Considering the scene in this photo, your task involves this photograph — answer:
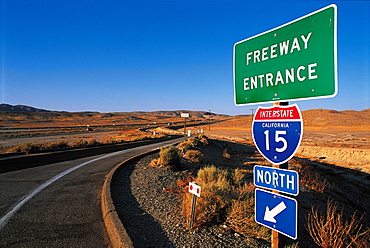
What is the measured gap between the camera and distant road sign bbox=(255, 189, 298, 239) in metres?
1.98

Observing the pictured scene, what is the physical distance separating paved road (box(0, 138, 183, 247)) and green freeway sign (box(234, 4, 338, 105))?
344 cm

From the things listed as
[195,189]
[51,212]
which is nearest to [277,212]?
[195,189]

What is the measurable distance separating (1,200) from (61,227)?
2776 millimetres

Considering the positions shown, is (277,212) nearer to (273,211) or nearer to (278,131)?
(273,211)

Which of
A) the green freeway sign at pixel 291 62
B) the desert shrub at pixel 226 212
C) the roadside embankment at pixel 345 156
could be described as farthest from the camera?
the roadside embankment at pixel 345 156

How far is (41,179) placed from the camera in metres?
8.36

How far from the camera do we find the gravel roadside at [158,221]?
148 inches

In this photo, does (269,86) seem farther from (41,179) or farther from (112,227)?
(41,179)

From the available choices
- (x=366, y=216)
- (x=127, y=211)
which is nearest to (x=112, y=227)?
(x=127, y=211)

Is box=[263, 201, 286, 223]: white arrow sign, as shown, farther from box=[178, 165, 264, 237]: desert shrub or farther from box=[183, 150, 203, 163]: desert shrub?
box=[183, 150, 203, 163]: desert shrub

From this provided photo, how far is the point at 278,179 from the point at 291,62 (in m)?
1.05

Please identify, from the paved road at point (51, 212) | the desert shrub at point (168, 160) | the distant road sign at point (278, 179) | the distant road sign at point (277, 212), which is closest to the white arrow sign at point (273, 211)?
the distant road sign at point (277, 212)

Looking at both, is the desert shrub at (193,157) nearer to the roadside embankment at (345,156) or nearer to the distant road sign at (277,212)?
the distant road sign at (277,212)

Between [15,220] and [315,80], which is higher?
[315,80]
